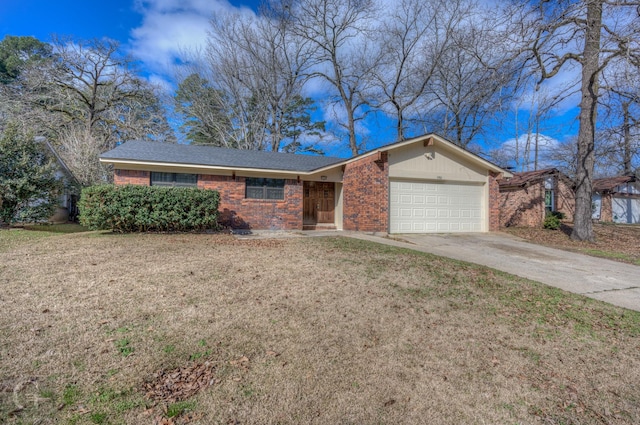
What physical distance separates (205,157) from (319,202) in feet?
17.3

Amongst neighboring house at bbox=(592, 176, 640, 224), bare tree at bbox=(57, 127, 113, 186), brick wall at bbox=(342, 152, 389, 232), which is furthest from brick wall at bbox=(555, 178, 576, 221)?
bare tree at bbox=(57, 127, 113, 186)

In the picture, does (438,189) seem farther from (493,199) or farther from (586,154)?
(586,154)

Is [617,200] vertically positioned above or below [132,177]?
above

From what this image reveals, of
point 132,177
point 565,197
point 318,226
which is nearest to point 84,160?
point 132,177

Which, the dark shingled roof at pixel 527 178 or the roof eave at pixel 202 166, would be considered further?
the dark shingled roof at pixel 527 178

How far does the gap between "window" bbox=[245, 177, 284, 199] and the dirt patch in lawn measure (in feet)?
32.4

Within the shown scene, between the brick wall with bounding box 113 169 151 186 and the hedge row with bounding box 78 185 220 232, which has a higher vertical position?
the brick wall with bounding box 113 169 151 186

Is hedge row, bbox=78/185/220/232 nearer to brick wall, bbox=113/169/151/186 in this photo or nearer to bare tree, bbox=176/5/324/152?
brick wall, bbox=113/169/151/186

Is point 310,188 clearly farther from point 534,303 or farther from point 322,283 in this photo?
point 534,303

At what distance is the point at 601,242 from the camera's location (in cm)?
1091

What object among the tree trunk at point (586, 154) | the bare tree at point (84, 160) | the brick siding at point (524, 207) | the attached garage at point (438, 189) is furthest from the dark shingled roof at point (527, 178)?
the bare tree at point (84, 160)

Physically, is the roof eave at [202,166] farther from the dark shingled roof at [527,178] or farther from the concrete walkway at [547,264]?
the dark shingled roof at [527,178]

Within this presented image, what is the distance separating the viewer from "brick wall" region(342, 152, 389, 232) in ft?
37.3

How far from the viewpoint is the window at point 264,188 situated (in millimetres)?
12305
